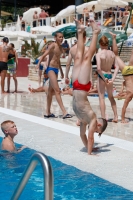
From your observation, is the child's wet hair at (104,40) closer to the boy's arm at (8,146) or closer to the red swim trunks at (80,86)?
the red swim trunks at (80,86)

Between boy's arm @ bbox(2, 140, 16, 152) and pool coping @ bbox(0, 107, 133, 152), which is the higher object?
boy's arm @ bbox(2, 140, 16, 152)

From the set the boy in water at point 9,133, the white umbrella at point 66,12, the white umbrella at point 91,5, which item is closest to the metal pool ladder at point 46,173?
the boy in water at point 9,133

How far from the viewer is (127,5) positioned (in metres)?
24.3

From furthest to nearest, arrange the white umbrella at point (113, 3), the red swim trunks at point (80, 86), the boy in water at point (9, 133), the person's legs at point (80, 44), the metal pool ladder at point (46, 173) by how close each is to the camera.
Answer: the white umbrella at point (113, 3) < the boy in water at point (9, 133) < the red swim trunks at point (80, 86) < the person's legs at point (80, 44) < the metal pool ladder at point (46, 173)

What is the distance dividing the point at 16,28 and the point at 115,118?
84.0 ft

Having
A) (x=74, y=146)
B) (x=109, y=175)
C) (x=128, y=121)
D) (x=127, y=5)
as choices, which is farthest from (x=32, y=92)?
(x=127, y=5)

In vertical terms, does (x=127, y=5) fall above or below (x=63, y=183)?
above

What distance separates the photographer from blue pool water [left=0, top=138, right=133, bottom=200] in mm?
3975

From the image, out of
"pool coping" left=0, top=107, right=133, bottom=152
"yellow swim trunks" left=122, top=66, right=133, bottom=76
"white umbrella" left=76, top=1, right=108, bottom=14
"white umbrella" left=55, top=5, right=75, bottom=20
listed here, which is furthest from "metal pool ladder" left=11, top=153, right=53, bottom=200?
"white umbrella" left=55, top=5, right=75, bottom=20

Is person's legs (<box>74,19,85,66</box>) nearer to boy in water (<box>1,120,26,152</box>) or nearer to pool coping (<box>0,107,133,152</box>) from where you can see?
boy in water (<box>1,120,26,152</box>)

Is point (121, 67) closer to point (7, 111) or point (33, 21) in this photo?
point (7, 111)

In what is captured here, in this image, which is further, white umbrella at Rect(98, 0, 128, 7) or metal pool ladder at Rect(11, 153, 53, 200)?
white umbrella at Rect(98, 0, 128, 7)

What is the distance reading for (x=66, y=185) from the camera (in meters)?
4.28

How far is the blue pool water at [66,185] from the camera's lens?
3975 millimetres
